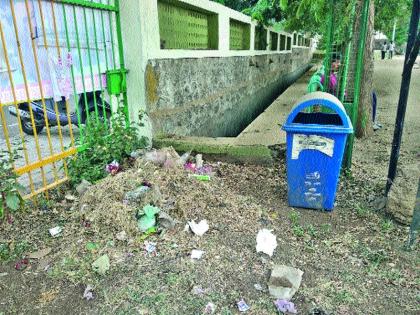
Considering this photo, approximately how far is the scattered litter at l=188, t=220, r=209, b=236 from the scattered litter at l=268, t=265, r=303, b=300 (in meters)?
0.68

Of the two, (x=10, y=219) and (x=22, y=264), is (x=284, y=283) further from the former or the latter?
(x=10, y=219)

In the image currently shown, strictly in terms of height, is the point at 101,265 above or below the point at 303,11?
below

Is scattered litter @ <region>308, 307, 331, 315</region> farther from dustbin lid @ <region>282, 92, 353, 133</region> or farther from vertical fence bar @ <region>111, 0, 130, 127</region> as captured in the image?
vertical fence bar @ <region>111, 0, 130, 127</region>

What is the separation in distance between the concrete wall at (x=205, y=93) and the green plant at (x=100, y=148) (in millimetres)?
464

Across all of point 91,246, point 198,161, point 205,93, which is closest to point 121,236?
point 91,246

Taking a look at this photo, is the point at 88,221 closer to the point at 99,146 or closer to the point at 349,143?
the point at 99,146

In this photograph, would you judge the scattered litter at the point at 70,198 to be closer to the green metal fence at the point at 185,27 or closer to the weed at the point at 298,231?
the weed at the point at 298,231

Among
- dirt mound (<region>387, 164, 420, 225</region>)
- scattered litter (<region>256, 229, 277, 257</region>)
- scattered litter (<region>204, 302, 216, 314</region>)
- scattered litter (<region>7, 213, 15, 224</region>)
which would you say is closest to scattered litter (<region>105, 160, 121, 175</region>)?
scattered litter (<region>7, 213, 15, 224</region>)

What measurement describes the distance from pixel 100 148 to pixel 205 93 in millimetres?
2663

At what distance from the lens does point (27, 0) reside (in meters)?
2.93

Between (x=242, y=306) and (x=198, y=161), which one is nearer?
(x=242, y=306)

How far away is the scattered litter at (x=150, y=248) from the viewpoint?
8.56ft

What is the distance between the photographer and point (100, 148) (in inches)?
146

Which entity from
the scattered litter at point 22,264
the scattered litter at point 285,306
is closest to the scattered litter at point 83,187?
the scattered litter at point 22,264
